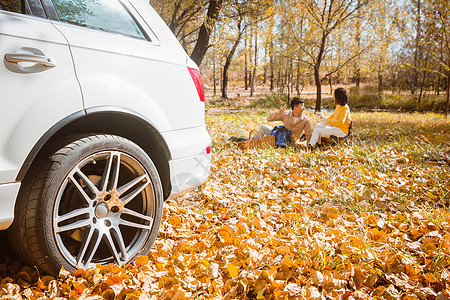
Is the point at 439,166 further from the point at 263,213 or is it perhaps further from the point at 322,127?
the point at 263,213

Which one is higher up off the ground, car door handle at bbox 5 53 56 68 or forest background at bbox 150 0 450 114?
forest background at bbox 150 0 450 114

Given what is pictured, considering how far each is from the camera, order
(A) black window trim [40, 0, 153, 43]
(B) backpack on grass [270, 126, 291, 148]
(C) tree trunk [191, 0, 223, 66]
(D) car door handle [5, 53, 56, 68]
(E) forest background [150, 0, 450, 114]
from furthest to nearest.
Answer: (E) forest background [150, 0, 450, 114] < (C) tree trunk [191, 0, 223, 66] < (B) backpack on grass [270, 126, 291, 148] < (A) black window trim [40, 0, 153, 43] < (D) car door handle [5, 53, 56, 68]

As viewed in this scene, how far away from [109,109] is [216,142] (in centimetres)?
469

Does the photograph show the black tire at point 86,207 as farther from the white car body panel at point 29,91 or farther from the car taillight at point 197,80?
the car taillight at point 197,80

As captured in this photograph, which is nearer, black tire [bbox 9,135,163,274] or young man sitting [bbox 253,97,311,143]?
black tire [bbox 9,135,163,274]

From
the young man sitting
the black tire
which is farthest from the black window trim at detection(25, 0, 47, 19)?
A: the young man sitting

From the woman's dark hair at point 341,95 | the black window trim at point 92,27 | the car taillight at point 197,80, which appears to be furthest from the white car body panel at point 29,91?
the woman's dark hair at point 341,95

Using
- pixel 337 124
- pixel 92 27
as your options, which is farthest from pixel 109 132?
pixel 337 124

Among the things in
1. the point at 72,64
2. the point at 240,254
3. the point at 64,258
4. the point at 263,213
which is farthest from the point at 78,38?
the point at 263,213

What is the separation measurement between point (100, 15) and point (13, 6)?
0.51m

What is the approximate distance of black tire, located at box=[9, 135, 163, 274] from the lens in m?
1.62

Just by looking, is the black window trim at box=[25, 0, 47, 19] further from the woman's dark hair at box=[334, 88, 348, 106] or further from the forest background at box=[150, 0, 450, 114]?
the forest background at box=[150, 0, 450, 114]

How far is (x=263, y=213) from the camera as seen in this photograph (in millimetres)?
3053

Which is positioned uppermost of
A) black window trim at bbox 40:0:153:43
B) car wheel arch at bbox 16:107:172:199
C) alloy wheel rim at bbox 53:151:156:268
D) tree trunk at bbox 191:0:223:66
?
tree trunk at bbox 191:0:223:66
